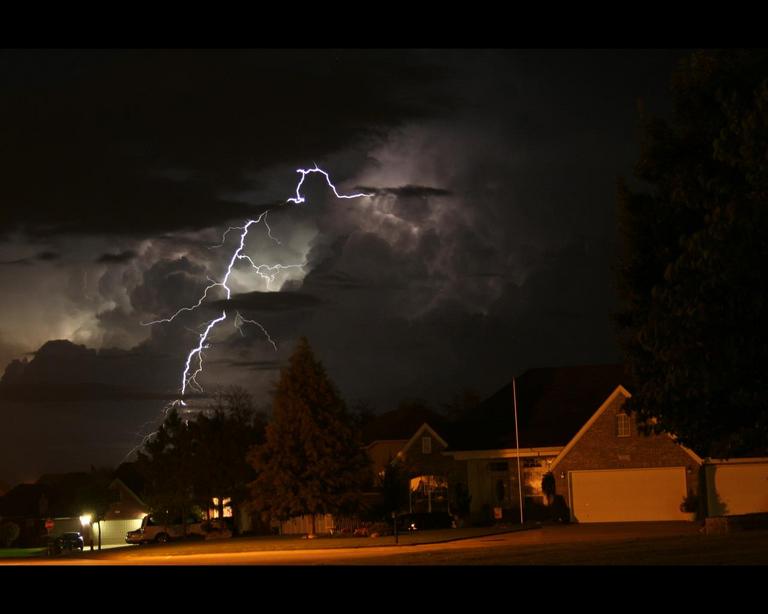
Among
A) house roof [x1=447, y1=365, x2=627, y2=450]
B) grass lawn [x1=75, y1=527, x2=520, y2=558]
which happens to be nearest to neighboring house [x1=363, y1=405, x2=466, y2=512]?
house roof [x1=447, y1=365, x2=627, y2=450]

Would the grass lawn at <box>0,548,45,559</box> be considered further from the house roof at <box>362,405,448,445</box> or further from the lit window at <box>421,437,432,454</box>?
the lit window at <box>421,437,432,454</box>

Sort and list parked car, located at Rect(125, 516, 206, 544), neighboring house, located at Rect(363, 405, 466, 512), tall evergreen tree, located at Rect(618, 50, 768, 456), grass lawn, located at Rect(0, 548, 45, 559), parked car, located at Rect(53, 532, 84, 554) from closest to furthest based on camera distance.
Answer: tall evergreen tree, located at Rect(618, 50, 768, 456)
neighboring house, located at Rect(363, 405, 466, 512)
grass lawn, located at Rect(0, 548, 45, 559)
parked car, located at Rect(53, 532, 84, 554)
parked car, located at Rect(125, 516, 206, 544)

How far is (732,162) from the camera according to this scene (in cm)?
2659

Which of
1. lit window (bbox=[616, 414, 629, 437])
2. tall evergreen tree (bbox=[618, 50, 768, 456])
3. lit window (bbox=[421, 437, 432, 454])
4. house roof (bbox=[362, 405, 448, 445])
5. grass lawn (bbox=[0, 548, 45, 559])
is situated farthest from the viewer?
house roof (bbox=[362, 405, 448, 445])

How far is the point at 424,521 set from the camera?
52938 mm

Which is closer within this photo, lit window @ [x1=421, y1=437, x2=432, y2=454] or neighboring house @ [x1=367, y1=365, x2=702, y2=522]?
neighboring house @ [x1=367, y1=365, x2=702, y2=522]

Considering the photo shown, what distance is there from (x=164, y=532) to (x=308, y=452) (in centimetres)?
1847

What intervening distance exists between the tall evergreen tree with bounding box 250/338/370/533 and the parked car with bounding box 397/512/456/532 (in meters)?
2.39

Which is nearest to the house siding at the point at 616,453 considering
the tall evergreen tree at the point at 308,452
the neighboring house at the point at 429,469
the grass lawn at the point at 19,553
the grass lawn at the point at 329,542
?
the grass lawn at the point at 329,542

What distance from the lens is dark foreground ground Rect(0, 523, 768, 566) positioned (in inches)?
1105

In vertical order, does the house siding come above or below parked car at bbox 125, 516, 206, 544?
above

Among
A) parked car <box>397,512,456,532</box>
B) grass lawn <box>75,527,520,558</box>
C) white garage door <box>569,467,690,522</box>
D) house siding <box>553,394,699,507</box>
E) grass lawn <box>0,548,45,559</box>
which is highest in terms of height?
house siding <box>553,394,699,507</box>

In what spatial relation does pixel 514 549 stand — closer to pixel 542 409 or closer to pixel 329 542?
pixel 329 542

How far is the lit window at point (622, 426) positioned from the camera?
5197cm
